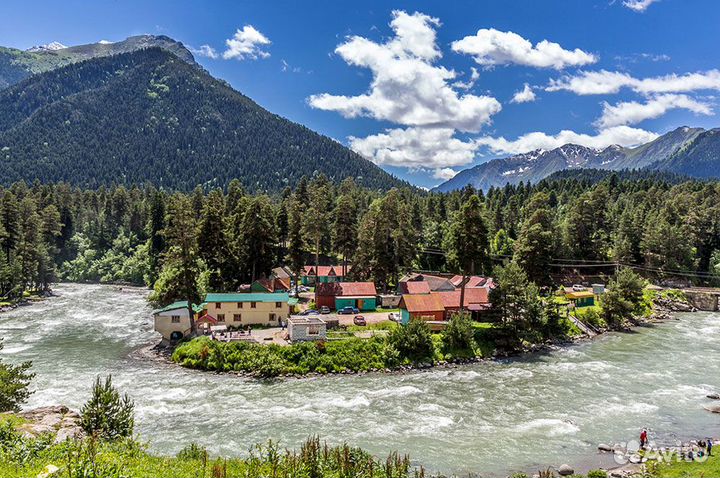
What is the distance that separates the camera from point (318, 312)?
55406 millimetres

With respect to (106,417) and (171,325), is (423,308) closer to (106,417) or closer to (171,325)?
(171,325)

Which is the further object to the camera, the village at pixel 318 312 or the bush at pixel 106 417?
the village at pixel 318 312

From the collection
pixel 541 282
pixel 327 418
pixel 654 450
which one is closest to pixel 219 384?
pixel 327 418

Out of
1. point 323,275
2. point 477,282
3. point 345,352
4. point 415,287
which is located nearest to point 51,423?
point 345,352

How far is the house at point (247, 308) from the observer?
1924 inches

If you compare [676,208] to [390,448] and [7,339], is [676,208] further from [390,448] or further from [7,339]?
[7,339]

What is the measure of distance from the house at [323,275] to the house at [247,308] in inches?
813

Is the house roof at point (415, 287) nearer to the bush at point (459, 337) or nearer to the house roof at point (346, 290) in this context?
the house roof at point (346, 290)

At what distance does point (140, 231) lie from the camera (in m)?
111

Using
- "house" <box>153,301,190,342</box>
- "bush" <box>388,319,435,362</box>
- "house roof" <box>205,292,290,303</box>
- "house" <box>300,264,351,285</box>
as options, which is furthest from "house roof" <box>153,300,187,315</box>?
"house" <box>300,264,351,285</box>

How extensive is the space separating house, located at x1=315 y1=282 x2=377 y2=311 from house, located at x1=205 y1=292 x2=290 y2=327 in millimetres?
7232

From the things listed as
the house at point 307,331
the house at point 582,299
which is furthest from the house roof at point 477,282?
the house at point 307,331

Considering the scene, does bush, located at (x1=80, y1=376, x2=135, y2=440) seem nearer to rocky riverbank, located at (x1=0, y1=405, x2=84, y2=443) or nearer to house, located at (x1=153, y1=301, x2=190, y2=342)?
rocky riverbank, located at (x1=0, y1=405, x2=84, y2=443)

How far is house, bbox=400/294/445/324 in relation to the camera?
160 ft
